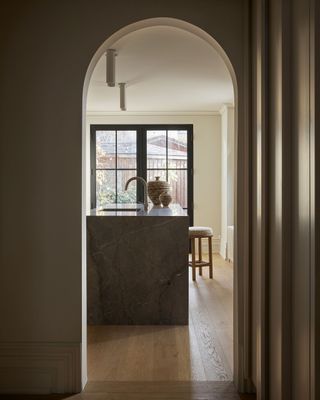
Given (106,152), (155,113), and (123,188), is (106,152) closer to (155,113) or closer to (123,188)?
(123,188)

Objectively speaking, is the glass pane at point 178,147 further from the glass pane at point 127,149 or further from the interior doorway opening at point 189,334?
the interior doorway opening at point 189,334

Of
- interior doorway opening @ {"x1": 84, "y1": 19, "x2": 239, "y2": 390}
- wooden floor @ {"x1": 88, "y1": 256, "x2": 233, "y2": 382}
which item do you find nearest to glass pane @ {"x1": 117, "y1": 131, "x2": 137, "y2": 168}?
interior doorway opening @ {"x1": 84, "y1": 19, "x2": 239, "y2": 390}

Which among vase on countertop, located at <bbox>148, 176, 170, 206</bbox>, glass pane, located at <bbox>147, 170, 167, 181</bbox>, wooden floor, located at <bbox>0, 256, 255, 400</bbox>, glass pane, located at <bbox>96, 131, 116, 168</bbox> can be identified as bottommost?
wooden floor, located at <bbox>0, 256, 255, 400</bbox>

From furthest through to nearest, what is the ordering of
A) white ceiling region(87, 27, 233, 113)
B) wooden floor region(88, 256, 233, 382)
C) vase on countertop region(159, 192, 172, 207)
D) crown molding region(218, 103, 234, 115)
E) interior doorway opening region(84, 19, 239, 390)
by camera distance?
crown molding region(218, 103, 234, 115) → vase on countertop region(159, 192, 172, 207) → white ceiling region(87, 27, 233, 113) → wooden floor region(88, 256, 233, 382) → interior doorway opening region(84, 19, 239, 390)

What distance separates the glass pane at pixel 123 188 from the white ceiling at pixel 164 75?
3.79ft

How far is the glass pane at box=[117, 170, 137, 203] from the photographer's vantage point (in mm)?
8180

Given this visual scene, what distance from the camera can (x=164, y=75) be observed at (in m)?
5.43

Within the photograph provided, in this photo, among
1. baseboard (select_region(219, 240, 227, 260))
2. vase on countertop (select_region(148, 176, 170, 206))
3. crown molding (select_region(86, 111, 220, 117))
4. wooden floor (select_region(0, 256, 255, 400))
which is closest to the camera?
wooden floor (select_region(0, 256, 255, 400))

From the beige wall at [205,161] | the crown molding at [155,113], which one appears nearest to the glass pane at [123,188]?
the beige wall at [205,161]

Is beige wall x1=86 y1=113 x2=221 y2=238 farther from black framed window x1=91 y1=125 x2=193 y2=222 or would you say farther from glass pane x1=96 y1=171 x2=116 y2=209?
glass pane x1=96 y1=171 x2=116 y2=209

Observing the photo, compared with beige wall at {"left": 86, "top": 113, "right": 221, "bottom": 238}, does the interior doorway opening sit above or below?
below
